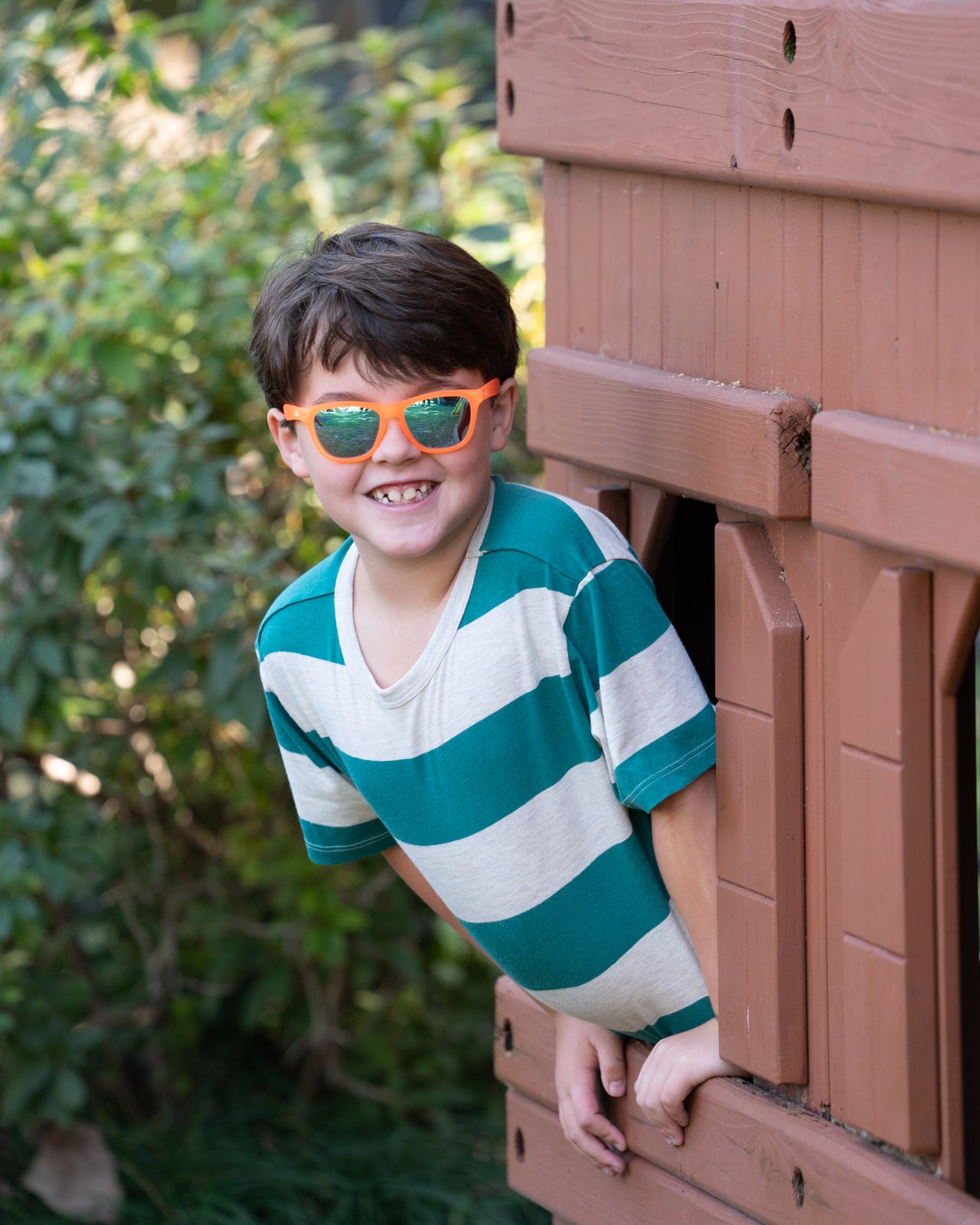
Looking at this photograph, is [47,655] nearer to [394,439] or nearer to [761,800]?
[394,439]

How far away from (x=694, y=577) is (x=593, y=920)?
21.6 inches

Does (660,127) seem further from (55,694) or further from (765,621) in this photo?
(55,694)

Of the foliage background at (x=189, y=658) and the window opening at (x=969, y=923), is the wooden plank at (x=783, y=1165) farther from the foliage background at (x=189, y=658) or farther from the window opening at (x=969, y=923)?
the foliage background at (x=189, y=658)

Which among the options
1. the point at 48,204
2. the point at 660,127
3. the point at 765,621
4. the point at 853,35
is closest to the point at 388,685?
the point at 765,621

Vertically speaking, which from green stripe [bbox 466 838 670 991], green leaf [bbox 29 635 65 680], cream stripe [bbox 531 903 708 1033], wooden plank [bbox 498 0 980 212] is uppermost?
wooden plank [bbox 498 0 980 212]

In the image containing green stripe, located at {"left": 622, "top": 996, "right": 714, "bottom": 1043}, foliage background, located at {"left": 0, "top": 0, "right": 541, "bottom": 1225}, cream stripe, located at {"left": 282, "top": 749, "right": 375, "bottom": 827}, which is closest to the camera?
green stripe, located at {"left": 622, "top": 996, "right": 714, "bottom": 1043}

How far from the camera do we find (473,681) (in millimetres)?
1577

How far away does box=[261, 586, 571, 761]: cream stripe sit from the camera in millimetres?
1562

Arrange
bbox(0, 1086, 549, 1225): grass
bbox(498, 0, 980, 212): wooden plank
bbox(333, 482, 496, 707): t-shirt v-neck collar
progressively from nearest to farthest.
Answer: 1. bbox(498, 0, 980, 212): wooden plank
2. bbox(333, 482, 496, 707): t-shirt v-neck collar
3. bbox(0, 1086, 549, 1225): grass

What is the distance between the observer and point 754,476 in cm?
148

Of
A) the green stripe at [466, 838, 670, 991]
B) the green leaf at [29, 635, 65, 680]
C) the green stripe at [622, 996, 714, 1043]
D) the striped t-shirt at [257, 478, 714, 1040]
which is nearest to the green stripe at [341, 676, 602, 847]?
the striped t-shirt at [257, 478, 714, 1040]

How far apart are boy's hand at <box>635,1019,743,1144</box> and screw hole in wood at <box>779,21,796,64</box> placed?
1.00 m

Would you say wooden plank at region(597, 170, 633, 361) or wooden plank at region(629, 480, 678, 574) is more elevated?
wooden plank at region(597, 170, 633, 361)

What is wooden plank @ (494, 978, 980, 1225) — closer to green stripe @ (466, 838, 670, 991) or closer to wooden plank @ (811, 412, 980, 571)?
green stripe @ (466, 838, 670, 991)
